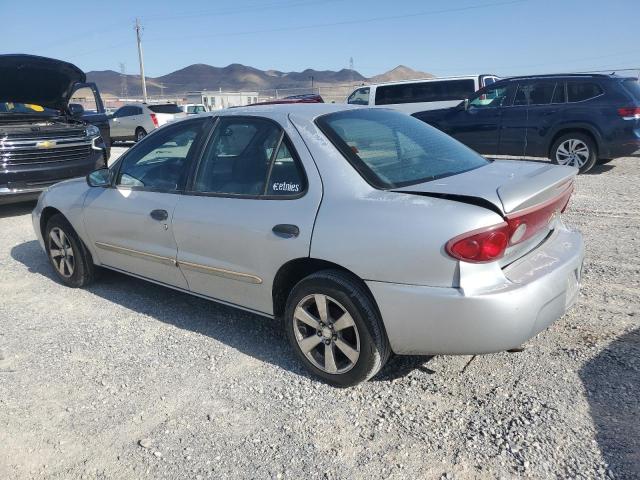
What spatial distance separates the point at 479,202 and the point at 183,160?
2149 mm

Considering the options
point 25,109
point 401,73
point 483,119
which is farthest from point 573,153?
point 401,73

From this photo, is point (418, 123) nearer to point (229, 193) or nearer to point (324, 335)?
point (229, 193)

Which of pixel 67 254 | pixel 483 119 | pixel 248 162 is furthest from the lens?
pixel 483 119

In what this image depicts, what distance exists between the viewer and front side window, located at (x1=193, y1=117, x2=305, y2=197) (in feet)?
10.5

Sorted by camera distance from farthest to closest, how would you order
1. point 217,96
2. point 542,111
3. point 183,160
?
point 217,96, point 542,111, point 183,160

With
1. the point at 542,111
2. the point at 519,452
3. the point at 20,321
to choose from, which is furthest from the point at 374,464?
the point at 542,111

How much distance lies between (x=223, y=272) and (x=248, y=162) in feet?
2.39

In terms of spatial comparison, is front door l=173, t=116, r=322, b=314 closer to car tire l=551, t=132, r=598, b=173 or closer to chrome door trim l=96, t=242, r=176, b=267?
chrome door trim l=96, t=242, r=176, b=267

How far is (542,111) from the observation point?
31.6 ft

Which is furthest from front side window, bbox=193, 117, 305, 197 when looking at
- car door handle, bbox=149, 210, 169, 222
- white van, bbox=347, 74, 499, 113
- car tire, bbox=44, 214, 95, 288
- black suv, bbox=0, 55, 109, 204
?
white van, bbox=347, 74, 499, 113

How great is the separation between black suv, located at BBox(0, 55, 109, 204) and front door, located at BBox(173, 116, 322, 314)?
4812 millimetres

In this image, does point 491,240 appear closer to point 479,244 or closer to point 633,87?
point 479,244

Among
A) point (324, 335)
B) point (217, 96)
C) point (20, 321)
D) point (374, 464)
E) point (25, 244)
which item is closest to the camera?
point (374, 464)

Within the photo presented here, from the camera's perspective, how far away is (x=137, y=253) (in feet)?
13.2
